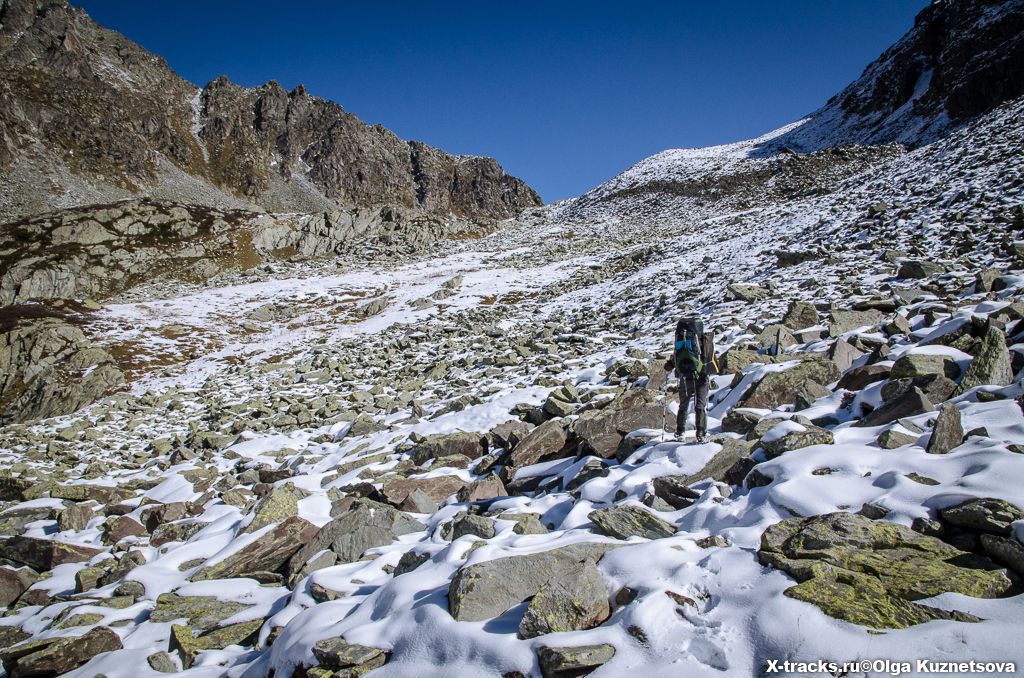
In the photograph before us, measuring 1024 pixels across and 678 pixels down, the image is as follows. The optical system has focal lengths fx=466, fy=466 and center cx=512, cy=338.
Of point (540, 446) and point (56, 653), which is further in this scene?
point (540, 446)

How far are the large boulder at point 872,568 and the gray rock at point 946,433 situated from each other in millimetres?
1523

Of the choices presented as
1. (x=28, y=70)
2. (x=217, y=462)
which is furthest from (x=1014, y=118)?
(x=28, y=70)

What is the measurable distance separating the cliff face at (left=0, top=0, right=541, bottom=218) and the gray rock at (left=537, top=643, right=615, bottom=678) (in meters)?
82.6

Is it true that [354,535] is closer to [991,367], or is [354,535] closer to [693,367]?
[693,367]

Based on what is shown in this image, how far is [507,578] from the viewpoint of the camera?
4336 millimetres

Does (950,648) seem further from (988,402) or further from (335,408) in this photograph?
(335,408)

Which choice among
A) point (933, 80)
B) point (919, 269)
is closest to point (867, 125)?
point (933, 80)

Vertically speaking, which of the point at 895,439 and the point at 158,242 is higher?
the point at 158,242

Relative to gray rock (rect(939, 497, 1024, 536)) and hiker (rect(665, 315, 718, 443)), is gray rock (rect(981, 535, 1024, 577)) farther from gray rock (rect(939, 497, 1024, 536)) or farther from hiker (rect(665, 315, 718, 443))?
hiker (rect(665, 315, 718, 443))

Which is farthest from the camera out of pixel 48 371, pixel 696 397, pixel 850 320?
pixel 48 371

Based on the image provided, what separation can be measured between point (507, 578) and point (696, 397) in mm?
4502

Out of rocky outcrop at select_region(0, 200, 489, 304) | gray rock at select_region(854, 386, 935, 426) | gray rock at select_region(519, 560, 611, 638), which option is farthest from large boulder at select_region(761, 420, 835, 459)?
rocky outcrop at select_region(0, 200, 489, 304)

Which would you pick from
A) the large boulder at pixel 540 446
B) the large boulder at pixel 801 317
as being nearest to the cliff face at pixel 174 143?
the large boulder at pixel 540 446

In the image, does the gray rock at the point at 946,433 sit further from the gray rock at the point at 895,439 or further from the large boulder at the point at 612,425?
the large boulder at the point at 612,425
